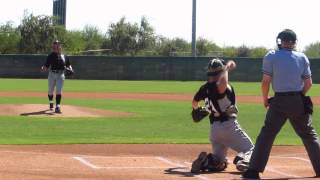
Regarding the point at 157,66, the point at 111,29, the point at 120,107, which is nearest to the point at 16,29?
the point at 111,29

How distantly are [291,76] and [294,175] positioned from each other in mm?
1360

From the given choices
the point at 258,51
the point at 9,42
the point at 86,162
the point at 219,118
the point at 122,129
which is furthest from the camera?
the point at 9,42

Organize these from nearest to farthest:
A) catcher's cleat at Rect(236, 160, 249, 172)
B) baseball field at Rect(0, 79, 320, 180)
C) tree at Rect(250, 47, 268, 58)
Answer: catcher's cleat at Rect(236, 160, 249, 172) < baseball field at Rect(0, 79, 320, 180) < tree at Rect(250, 47, 268, 58)

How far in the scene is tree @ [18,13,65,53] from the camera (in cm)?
7781

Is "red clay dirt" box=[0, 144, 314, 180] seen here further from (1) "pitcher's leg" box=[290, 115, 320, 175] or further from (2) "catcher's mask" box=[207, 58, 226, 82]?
(2) "catcher's mask" box=[207, 58, 226, 82]

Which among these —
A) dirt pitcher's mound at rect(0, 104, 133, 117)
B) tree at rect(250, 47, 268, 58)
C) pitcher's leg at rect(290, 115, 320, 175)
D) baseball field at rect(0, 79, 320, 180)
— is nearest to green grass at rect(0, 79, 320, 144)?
baseball field at rect(0, 79, 320, 180)

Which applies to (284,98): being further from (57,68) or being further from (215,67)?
(57,68)

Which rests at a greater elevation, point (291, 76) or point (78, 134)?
point (291, 76)

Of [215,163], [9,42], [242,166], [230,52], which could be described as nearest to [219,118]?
[215,163]

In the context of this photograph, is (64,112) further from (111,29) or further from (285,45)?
(111,29)

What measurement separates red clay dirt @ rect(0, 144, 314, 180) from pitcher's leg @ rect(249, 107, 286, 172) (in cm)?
32

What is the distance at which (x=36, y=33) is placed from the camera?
78.4 metres

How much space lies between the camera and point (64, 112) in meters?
19.0

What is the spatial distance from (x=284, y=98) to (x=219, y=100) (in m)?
1.03
